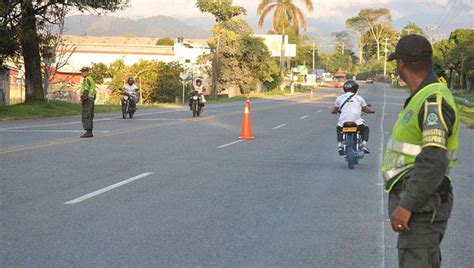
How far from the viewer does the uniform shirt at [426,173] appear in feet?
11.7

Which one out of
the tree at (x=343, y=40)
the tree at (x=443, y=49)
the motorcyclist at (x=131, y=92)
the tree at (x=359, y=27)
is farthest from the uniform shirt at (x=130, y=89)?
the tree at (x=343, y=40)

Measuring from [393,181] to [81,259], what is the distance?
3234 mm

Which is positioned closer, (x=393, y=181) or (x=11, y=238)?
(x=393, y=181)

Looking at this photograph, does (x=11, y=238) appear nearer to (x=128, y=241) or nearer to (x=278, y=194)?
(x=128, y=241)

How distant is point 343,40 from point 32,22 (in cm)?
16013

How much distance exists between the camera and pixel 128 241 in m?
6.60

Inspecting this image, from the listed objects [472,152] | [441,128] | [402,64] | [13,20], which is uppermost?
[13,20]

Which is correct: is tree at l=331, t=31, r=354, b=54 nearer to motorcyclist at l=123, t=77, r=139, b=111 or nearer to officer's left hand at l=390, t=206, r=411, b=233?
motorcyclist at l=123, t=77, r=139, b=111

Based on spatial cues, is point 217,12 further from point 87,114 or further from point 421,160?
point 421,160

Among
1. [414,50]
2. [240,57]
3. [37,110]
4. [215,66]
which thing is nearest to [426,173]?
[414,50]

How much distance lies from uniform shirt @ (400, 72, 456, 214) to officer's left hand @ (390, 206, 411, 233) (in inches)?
1.1

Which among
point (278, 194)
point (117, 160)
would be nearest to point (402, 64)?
point (278, 194)

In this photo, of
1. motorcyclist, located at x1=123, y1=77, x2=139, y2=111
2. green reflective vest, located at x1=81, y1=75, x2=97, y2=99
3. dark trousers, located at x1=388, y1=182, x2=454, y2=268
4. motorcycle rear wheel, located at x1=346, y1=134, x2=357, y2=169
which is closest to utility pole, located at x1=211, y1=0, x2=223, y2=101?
motorcyclist, located at x1=123, y1=77, x2=139, y2=111

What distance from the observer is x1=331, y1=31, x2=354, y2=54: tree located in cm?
18125
